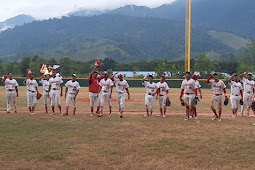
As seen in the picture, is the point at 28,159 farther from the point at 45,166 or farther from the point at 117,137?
the point at 117,137

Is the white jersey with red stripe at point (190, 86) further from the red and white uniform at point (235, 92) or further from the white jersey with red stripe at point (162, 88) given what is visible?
the red and white uniform at point (235, 92)

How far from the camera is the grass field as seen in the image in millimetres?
7281

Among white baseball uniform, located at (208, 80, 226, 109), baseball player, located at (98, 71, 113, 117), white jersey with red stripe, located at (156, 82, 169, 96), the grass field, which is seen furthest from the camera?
white jersey with red stripe, located at (156, 82, 169, 96)

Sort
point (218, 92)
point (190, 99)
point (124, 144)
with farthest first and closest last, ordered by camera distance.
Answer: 1. point (190, 99)
2. point (218, 92)
3. point (124, 144)

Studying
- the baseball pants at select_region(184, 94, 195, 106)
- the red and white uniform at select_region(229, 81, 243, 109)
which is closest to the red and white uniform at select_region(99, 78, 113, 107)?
the baseball pants at select_region(184, 94, 195, 106)

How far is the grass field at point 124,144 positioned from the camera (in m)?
7.28

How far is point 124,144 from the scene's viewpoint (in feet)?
30.0

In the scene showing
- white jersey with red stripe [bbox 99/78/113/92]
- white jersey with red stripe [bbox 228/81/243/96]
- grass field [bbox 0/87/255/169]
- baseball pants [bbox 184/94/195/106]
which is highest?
white jersey with red stripe [bbox 99/78/113/92]

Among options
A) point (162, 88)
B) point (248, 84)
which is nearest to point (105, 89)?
point (162, 88)

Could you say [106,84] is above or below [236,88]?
above

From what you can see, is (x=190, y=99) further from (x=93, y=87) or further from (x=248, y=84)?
(x=93, y=87)

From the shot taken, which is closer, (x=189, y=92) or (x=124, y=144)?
(x=124, y=144)

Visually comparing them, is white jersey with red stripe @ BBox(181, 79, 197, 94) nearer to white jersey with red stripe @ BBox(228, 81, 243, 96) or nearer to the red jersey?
white jersey with red stripe @ BBox(228, 81, 243, 96)

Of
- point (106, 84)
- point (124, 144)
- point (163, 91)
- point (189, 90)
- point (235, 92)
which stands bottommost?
point (124, 144)
